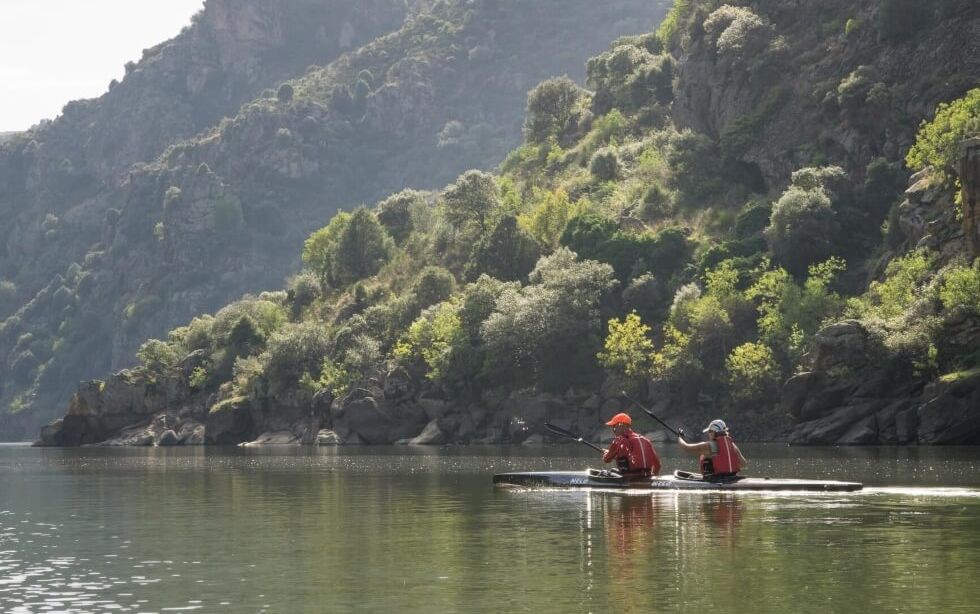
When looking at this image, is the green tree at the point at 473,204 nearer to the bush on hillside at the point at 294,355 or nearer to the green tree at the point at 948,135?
the bush on hillside at the point at 294,355

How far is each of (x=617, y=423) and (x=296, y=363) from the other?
124 m

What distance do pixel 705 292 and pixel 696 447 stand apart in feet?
316

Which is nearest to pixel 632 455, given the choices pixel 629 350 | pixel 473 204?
pixel 629 350

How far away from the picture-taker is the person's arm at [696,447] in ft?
174

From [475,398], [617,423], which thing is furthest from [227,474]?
[475,398]

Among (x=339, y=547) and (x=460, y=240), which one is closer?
(x=339, y=547)

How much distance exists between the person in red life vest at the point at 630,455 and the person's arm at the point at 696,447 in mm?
2422

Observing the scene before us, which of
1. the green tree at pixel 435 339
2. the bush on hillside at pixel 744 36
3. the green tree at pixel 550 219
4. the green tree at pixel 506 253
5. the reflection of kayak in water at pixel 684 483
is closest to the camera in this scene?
the reflection of kayak in water at pixel 684 483

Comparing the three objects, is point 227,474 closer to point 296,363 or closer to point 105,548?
point 105,548

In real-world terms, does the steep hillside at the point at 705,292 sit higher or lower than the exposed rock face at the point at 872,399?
higher

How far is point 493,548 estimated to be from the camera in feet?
130

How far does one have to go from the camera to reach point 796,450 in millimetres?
99625

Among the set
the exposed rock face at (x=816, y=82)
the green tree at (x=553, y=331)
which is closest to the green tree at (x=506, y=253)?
the green tree at (x=553, y=331)

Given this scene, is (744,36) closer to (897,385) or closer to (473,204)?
(473,204)
